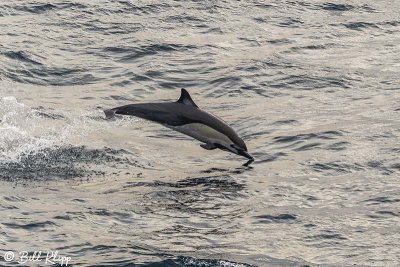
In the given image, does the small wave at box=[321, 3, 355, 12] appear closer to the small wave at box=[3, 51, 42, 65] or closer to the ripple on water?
the small wave at box=[3, 51, 42, 65]

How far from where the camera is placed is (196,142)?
19719 millimetres

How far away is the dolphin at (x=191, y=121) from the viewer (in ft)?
59.0

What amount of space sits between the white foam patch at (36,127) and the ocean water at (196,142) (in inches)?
2.0

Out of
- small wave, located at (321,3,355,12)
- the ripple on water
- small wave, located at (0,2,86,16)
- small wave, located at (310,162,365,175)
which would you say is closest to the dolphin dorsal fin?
the ripple on water

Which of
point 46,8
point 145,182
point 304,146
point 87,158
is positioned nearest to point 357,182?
point 304,146

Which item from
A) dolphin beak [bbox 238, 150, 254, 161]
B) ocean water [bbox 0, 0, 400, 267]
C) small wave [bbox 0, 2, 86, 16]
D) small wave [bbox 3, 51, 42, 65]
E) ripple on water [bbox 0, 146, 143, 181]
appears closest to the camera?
ocean water [bbox 0, 0, 400, 267]

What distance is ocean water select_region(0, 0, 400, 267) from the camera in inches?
571

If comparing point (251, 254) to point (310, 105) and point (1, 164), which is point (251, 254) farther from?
point (310, 105)

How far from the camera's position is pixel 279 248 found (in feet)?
46.7

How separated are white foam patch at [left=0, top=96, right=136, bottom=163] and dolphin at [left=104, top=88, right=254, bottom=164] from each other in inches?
57.6

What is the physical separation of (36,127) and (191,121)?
3365 mm

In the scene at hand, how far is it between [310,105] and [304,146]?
281 centimetres

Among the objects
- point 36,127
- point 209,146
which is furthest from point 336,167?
point 36,127

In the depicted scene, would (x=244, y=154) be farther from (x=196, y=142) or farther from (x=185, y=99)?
(x=196, y=142)
